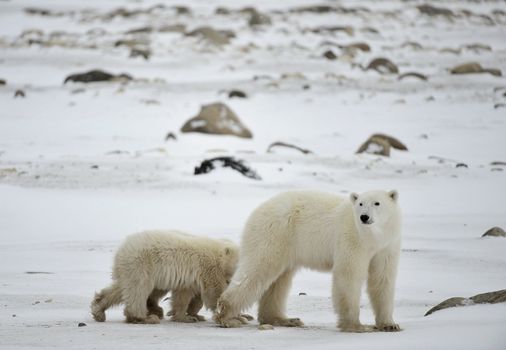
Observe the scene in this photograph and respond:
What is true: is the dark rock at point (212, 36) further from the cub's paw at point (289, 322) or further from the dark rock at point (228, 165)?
the cub's paw at point (289, 322)

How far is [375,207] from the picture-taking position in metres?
6.27

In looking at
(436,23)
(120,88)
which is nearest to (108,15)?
(436,23)

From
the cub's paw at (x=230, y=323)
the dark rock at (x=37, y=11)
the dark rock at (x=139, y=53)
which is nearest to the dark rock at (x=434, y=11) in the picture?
the dark rock at (x=139, y=53)

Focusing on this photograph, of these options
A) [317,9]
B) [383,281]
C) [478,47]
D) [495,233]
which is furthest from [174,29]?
[383,281]

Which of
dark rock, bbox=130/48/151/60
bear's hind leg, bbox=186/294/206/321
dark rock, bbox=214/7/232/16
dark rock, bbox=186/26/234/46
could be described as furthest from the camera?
dark rock, bbox=214/7/232/16

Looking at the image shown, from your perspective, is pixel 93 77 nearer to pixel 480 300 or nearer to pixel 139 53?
pixel 139 53

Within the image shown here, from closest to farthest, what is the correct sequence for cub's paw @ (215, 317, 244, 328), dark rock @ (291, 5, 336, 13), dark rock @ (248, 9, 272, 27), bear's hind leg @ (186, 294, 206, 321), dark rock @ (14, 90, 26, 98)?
cub's paw @ (215, 317, 244, 328), bear's hind leg @ (186, 294, 206, 321), dark rock @ (14, 90, 26, 98), dark rock @ (248, 9, 272, 27), dark rock @ (291, 5, 336, 13)

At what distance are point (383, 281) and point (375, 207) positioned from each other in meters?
0.66

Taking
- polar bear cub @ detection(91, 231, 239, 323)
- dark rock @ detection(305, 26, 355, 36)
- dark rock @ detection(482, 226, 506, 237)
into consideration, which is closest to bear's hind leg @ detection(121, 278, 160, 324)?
polar bear cub @ detection(91, 231, 239, 323)

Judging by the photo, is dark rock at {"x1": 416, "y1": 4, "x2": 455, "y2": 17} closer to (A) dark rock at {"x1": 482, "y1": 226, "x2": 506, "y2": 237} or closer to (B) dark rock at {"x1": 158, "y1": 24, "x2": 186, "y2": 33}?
(B) dark rock at {"x1": 158, "y1": 24, "x2": 186, "y2": 33}

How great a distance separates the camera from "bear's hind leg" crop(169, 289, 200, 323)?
717cm

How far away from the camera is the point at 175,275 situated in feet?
23.4

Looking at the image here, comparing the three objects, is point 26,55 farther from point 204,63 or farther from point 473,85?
point 473,85

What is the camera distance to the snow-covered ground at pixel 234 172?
6.43m
